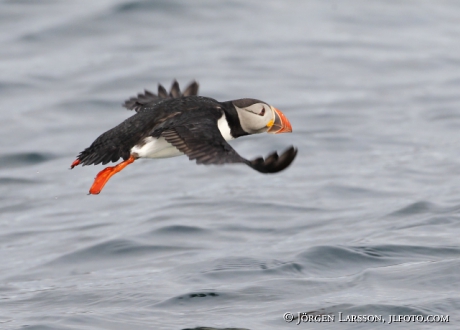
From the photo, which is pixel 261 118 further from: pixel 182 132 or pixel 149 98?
pixel 149 98

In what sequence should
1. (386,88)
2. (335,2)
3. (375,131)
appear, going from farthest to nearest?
1. (335,2)
2. (386,88)
3. (375,131)

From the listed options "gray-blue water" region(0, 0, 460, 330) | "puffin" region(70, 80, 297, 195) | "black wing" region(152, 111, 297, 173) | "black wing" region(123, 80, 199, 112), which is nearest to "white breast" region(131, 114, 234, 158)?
"puffin" region(70, 80, 297, 195)

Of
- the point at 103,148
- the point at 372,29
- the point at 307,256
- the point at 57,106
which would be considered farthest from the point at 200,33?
the point at 103,148

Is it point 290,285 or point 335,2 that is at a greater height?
point 335,2

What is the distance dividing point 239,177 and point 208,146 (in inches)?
195

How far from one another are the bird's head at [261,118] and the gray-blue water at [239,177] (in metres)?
1.22

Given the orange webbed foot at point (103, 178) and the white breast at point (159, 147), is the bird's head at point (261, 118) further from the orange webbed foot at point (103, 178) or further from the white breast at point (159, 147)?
the orange webbed foot at point (103, 178)

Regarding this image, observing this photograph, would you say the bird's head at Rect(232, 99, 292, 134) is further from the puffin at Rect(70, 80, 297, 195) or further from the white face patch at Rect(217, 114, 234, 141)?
the white face patch at Rect(217, 114, 234, 141)

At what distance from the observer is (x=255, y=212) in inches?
375

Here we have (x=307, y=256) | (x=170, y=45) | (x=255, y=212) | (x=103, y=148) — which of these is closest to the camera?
(x=103, y=148)

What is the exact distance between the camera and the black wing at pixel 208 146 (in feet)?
18.0

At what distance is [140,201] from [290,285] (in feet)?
11.0

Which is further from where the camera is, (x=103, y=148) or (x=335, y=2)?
(x=335, y=2)

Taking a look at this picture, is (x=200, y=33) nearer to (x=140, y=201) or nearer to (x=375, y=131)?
(x=375, y=131)
